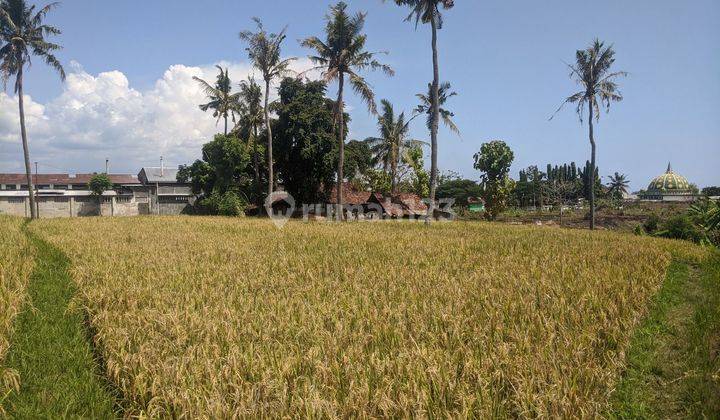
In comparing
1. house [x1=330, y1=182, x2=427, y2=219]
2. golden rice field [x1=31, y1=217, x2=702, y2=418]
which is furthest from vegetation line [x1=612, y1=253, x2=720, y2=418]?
house [x1=330, y1=182, x2=427, y2=219]

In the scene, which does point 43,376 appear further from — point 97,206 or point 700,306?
point 97,206

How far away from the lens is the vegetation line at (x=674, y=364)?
3.92m

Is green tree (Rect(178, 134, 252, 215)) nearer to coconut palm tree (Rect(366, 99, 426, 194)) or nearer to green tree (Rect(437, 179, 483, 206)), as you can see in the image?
coconut palm tree (Rect(366, 99, 426, 194))

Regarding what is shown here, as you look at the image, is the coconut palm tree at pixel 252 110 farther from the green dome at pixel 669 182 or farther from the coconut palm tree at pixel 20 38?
the green dome at pixel 669 182

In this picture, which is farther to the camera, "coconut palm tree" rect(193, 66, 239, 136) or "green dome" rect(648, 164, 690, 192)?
"green dome" rect(648, 164, 690, 192)

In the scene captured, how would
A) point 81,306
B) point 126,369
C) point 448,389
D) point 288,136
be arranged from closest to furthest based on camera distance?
point 448,389 < point 126,369 < point 81,306 < point 288,136

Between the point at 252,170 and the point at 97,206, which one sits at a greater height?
the point at 252,170

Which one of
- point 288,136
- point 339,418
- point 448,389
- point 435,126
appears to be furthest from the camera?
point 288,136

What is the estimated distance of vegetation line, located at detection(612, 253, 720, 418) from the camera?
392 cm

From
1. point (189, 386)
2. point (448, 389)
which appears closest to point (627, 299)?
point (448, 389)

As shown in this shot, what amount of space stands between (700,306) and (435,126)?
17.9 metres

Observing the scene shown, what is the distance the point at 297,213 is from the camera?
123 feet

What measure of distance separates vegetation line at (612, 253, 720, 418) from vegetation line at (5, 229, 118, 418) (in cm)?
467

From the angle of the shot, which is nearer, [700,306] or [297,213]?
[700,306]
